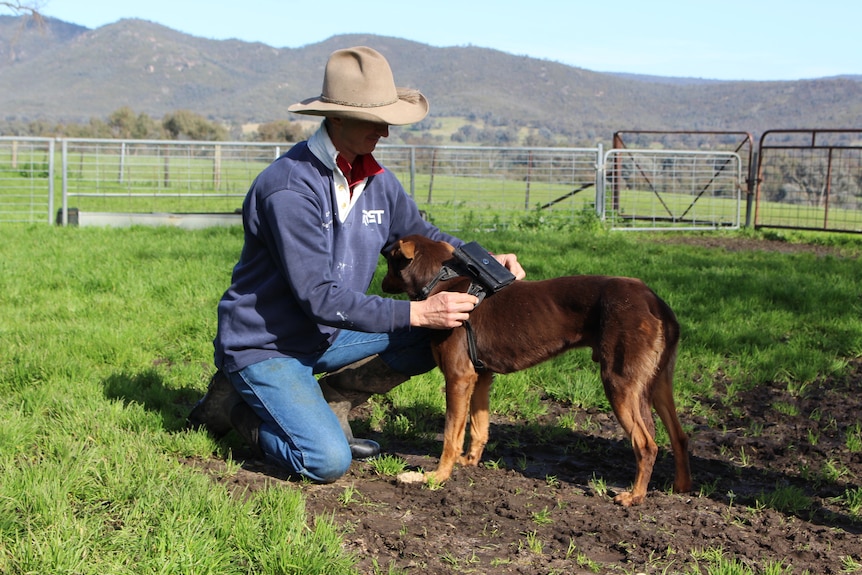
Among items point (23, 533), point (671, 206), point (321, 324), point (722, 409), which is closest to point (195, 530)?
point (23, 533)

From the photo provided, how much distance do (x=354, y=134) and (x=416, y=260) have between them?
75 cm

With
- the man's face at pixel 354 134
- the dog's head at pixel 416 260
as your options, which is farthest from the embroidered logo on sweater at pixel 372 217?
the man's face at pixel 354 134

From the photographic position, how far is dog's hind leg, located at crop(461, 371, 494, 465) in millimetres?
4543

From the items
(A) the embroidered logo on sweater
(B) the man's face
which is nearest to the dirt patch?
(A) the embroidered logo on sweater

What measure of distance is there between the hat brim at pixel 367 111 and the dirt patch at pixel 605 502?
178cm

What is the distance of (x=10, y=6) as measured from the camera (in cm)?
2595

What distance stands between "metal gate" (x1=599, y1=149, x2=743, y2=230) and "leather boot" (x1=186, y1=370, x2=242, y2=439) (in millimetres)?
11358

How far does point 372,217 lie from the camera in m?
4.46

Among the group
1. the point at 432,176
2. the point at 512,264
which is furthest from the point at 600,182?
the point at 512,264

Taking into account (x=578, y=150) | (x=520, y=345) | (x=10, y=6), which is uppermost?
(x=10, y=6)

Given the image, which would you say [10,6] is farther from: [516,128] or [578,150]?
[516,128]

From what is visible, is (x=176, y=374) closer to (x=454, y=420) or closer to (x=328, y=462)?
(x=328, y=462)

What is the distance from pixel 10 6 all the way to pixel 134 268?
70.5ft

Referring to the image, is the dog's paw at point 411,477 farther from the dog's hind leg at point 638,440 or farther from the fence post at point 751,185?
the fence post at point 751,185
